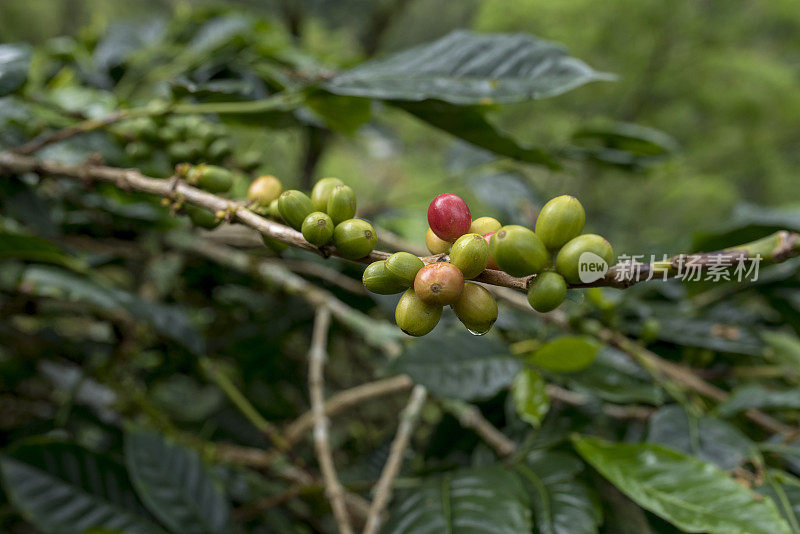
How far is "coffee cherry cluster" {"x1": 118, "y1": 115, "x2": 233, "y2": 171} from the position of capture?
562 millimetres

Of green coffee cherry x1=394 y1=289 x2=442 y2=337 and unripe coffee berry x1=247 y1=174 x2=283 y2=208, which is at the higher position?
unripe coffee berry x1=247 y1=174 x2=283 y2=208

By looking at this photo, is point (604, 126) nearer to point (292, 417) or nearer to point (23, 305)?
point (292, 417)

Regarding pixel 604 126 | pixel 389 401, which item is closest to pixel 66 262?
pixel 604 126

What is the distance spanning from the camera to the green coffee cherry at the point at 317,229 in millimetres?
289

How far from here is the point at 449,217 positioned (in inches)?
11.4

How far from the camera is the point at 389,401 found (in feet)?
4.77

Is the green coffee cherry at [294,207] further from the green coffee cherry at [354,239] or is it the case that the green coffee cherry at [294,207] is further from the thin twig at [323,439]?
the thin twig at [323,439]

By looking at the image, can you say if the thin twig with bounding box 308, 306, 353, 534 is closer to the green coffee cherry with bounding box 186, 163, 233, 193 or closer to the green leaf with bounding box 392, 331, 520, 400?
the green leaf with bounding box 392, 331, 520, 400

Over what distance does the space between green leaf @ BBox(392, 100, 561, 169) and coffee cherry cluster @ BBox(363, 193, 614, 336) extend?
31cm

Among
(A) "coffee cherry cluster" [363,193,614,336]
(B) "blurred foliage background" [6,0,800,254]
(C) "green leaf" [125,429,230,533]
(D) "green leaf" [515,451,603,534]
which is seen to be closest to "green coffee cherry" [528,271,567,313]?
(A) "coffee cherry cluster" [363,193,614,336]

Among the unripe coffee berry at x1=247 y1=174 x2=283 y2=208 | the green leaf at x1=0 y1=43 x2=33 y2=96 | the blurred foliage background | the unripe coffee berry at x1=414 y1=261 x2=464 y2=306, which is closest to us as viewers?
the unripe coffee berry at x1=414 y1=261 x2=464 y2=306

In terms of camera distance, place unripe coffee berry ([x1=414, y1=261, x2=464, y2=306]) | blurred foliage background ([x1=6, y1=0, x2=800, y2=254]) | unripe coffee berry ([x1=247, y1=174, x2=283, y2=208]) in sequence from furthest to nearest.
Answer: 1. blurred foliage background ([x1=6, y1=0, x2=800, y2=254])
2. unripe coffee berry ([x1=247, y1=174, x2=283, y2=208])
3. unripe coffee berry ([x1=414, y1=261, x2=464, y2=306])

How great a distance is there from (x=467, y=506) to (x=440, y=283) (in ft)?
1.03

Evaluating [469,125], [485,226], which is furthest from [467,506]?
[469,125]
